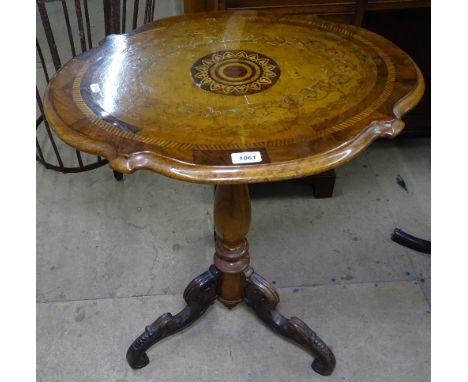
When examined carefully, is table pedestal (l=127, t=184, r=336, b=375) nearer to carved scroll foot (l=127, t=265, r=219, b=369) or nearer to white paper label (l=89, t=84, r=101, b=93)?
carved scroll foot (l=127, t=265, r=219, b=369)

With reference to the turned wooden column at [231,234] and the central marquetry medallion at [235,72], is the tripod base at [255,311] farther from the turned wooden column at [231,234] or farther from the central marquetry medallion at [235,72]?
the central marquetry medallion at [235,72]

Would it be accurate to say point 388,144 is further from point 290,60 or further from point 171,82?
point 171,82

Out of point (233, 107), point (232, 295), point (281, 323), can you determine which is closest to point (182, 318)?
point (232, 295)

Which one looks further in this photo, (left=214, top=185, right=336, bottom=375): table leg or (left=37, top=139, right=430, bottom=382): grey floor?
(left=37, top=139, right=430, bottom=382): grey floor

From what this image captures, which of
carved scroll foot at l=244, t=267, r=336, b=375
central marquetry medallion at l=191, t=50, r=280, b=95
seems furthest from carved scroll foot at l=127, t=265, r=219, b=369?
central marquetry medallion at l=191, t=50, r=280, b=95

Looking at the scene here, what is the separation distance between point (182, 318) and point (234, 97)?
31.4 inches

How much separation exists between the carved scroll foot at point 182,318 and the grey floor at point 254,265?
0.20 ft

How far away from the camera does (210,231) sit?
1967 mm

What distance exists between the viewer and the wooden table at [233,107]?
908mm

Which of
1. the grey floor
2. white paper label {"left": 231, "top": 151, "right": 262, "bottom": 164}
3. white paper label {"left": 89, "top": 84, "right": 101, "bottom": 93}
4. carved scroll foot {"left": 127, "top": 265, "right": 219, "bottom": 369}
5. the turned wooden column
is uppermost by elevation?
white paper label {"left": 231, "top": 151, "right": 262, "bottom": 164}

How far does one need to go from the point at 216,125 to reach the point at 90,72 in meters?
0.41

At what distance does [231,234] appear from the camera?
1.40 meters

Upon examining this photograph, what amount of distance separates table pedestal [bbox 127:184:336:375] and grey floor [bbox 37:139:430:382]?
0.24 feet

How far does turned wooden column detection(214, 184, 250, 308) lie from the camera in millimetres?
1342
